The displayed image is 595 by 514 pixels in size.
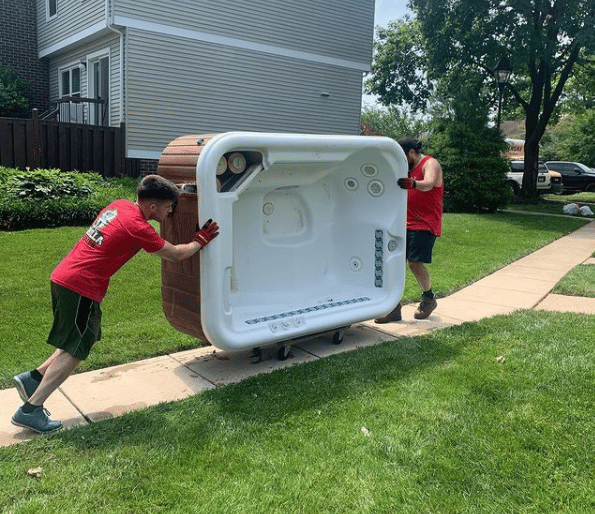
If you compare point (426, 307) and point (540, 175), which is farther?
point (540, 175)

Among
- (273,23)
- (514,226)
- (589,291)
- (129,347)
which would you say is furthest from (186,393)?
(273,23)

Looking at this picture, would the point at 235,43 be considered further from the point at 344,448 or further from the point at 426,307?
→ the point at 344,448

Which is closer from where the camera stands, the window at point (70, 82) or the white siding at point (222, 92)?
the white siding at point (222, 92)

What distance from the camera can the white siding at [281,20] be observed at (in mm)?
14734

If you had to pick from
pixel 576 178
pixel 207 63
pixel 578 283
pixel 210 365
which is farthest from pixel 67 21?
pixel 576 178

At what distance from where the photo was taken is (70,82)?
16828 mm

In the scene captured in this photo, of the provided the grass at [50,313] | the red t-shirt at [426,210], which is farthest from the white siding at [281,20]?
the red t-shirt at [426,210]

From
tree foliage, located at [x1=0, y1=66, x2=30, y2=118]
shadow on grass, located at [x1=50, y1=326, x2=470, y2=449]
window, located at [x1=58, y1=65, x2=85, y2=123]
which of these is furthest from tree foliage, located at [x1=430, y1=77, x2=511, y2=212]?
shadow on grass, located at [x1=50, y1=326, x2=470, y2=449]

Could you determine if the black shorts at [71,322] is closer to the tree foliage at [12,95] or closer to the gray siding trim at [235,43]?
the gray siding trim at [235,43]

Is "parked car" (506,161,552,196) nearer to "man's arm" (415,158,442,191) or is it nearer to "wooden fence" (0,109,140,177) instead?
"wooden fence" (0,109,140,177)

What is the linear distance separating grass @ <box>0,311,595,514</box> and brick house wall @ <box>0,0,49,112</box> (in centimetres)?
1648

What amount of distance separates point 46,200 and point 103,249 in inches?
269

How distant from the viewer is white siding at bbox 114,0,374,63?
48.3ft

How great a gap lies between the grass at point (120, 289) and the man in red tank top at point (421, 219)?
80 cm
